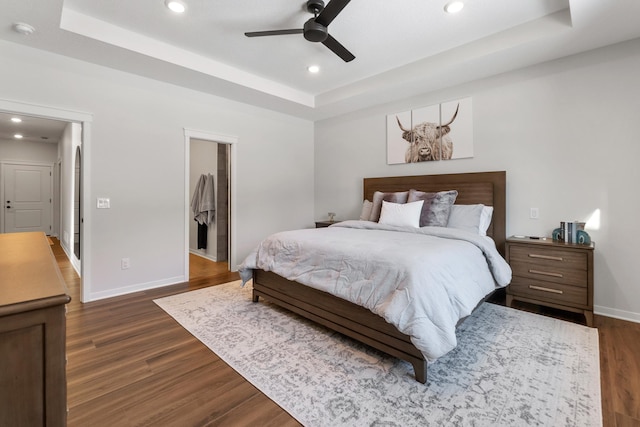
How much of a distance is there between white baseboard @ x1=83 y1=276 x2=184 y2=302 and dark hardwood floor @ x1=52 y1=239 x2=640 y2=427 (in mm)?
404

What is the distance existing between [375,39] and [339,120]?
2107 millimetres

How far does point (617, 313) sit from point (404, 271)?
249cm

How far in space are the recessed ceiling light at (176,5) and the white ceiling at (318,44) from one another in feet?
0.19

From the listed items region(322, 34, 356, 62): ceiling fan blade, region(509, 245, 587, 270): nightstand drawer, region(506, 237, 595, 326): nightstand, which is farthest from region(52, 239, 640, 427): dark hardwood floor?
region(322, 34, 356, 62): ceiling fan blade

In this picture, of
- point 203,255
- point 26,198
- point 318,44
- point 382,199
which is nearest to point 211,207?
point 203,255

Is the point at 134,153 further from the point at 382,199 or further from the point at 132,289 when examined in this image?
the point at 382,199

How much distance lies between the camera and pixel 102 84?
3.29 m

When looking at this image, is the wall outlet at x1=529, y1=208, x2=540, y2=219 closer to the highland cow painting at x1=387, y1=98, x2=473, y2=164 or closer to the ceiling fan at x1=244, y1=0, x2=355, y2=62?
the highland cow painting at x1=387, y1=98, x2=473, y2=164

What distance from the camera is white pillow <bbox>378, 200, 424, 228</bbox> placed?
340 centimetres

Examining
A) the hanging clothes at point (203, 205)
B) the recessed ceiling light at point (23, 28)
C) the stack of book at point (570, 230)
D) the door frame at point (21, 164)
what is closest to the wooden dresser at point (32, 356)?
the recessed ceiling light at point (23, 28)

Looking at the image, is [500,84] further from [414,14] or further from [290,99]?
[290,99]

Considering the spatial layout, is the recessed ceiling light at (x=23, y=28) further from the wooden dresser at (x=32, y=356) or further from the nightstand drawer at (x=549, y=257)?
the nightstand drawer at (x=549, y=257)

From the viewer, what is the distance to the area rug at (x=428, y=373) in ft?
5.23

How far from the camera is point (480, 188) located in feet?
11.6
